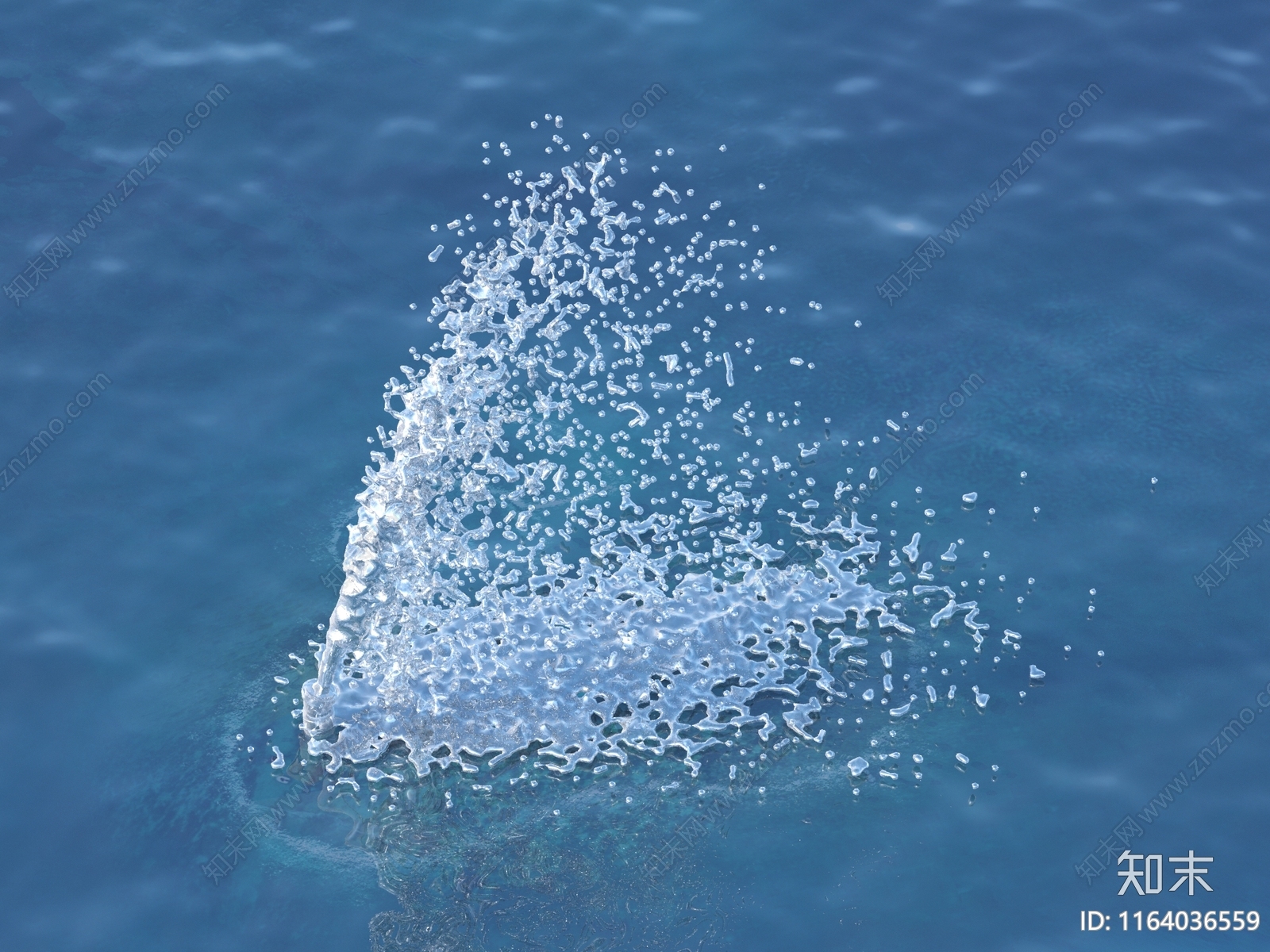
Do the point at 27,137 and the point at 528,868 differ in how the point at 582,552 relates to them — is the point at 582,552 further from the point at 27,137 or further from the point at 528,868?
the point at 27,137

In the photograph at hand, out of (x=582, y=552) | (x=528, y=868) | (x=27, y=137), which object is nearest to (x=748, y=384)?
(x=582, y=552)

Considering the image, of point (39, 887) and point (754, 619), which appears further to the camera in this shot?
point (754, 619)

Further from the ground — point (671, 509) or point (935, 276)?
point (935, 276)

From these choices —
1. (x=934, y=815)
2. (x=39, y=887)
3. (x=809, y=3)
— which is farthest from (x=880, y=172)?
(x=39, y=887)

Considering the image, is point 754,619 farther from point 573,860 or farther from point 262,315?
point 262,315

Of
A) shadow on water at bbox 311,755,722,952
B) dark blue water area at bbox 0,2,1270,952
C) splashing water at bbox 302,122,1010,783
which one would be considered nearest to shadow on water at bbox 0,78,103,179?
dark blue water area at bbox 0,2,1270,952

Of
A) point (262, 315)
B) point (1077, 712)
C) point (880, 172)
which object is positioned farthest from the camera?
point (880, 172)
